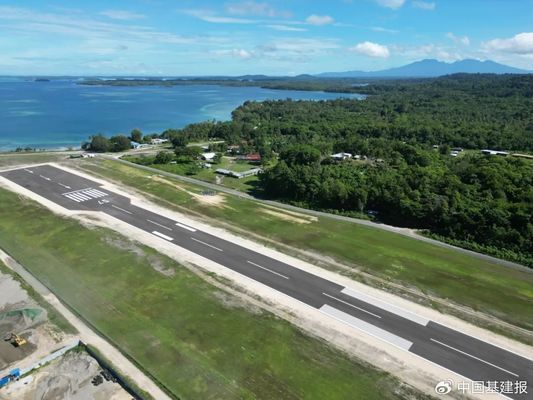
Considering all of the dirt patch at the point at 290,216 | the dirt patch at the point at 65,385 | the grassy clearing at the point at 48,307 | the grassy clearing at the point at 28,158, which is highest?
the grassy clearing at the point at 28,158

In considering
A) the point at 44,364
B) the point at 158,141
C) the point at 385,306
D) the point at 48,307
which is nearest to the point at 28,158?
the point at 158,141

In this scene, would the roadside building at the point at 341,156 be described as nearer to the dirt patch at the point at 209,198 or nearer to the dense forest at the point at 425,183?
the dense forest at the point at 425,183

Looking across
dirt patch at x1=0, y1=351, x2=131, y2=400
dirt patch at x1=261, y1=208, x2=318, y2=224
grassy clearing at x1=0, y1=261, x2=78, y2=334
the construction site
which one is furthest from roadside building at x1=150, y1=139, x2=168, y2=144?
dirt patch at x1=0, y1=351, x2=131, y2=400

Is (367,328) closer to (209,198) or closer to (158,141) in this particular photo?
(209,198)

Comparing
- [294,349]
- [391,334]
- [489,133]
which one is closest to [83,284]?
[294,349]

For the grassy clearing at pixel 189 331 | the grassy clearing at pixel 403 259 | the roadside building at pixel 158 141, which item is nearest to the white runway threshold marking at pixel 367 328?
the grassy clearing at pixel 189 331

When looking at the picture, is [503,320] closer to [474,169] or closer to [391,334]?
[391,334]
